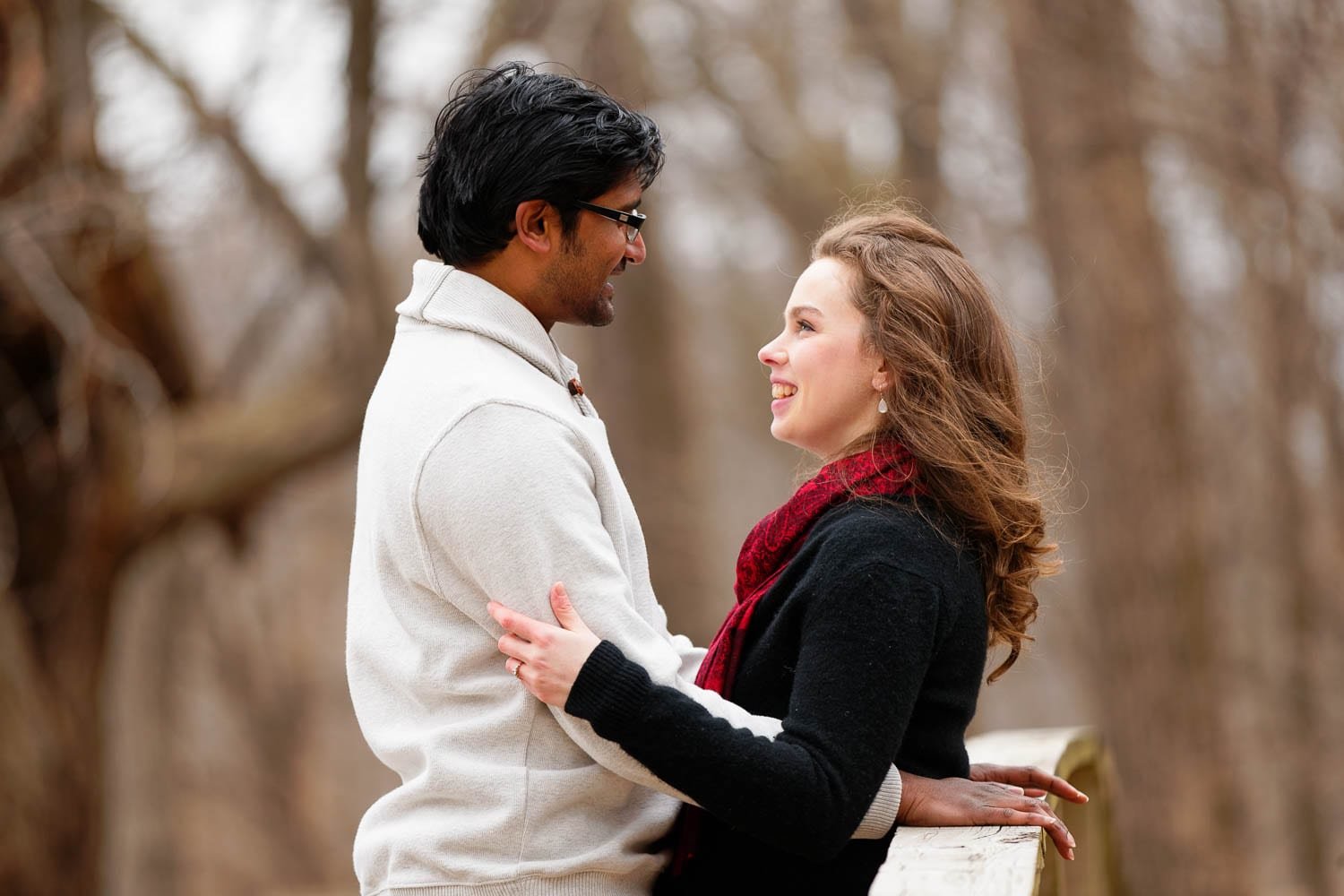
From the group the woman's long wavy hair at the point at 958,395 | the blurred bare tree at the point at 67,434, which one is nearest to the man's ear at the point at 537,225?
the woman's long wavy hair at the point at 958,395

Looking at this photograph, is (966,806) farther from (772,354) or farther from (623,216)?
(623,216)

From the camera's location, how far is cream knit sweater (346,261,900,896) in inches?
77.9

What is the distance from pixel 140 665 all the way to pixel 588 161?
13.4 meters

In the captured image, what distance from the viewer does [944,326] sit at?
2.29 metres

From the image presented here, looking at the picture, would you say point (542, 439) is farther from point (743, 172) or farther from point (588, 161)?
point (743, 172)

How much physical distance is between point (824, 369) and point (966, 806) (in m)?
0.66

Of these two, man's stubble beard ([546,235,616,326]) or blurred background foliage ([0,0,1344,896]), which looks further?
blurred background foliage ([0,0,1344,896])

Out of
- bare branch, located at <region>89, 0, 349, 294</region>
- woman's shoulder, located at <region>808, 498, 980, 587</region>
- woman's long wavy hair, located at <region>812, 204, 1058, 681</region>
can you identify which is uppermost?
bare branch, located at <region>89, 0, 349, 294</region>

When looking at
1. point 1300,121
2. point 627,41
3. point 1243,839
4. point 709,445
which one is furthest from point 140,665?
point 1300,121

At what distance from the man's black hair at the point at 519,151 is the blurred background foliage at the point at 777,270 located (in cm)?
78

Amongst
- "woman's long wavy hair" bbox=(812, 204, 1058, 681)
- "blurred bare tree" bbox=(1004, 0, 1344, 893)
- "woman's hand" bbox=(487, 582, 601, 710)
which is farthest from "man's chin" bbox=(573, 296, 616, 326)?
"blurred bare tree" bbox=(1004, 0, 1344, 893)

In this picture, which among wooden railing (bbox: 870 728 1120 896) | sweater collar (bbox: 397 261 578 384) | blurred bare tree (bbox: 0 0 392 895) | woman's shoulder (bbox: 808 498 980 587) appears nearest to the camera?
wooden railing (bbox: 870 728 1120 896)

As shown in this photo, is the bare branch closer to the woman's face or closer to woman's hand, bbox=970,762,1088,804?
the woman's face

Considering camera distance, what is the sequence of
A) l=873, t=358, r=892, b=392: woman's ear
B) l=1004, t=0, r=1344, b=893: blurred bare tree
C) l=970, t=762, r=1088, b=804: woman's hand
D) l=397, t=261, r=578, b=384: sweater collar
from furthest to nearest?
1. l=1004, t=0, r=1344, b=893: blurred bare tree
2. l=970, t=762, r=1088, b=804: woman's hand
3. l=873, t=358, r=892, b=392: woman's ear
4. l=397, t=261, r=578, b=384: sweater collar
